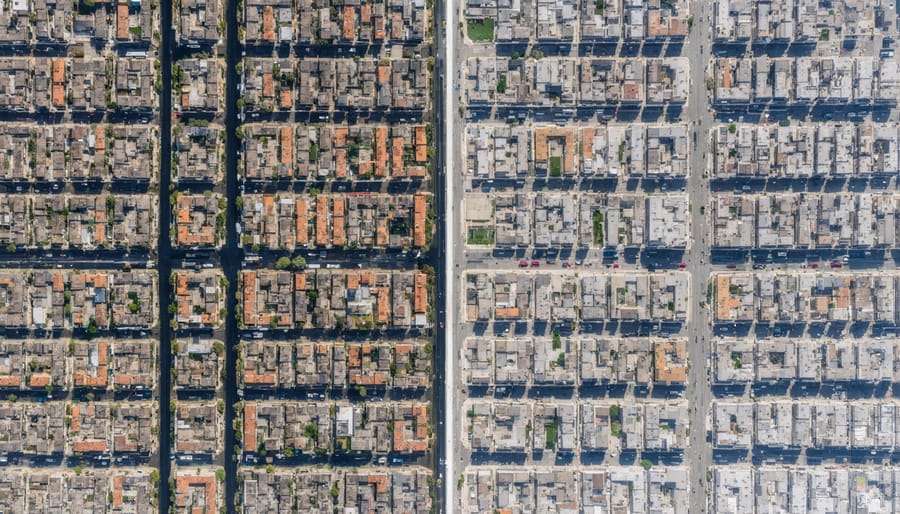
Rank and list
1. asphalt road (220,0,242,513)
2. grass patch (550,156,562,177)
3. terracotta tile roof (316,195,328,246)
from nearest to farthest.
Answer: terracotta tile roof (316,195,328,246), asphalt road (220,0,242,513), grass patch (550,156,562,177)

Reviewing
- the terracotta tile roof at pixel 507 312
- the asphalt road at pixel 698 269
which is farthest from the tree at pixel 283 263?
the asphalt road at pixel 698 269

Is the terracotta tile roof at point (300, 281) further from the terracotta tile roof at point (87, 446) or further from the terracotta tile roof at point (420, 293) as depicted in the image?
the terracotta tile roof at point (87, 446)

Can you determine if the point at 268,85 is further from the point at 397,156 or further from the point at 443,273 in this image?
the point at 443,273

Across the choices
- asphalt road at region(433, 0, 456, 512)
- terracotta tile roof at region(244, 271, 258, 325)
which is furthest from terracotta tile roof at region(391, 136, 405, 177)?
terracotta tile roof at region(244, 271, 258, 325)

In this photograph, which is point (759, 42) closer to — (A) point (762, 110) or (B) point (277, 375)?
(A) point (762, 110)

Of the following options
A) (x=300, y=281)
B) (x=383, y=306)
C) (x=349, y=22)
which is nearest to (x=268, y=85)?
(x=349, y=22)

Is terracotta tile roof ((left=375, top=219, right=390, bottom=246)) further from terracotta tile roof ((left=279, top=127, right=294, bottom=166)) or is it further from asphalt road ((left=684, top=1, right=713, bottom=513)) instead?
asphalt road ((left=684, top=1, right=713, bottom=513))
